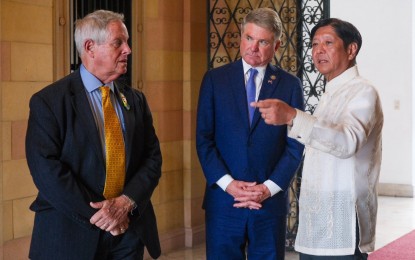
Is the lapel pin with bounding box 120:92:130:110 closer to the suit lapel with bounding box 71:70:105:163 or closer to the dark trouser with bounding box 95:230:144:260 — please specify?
the suit lapel with bounding box 71:70:105:163

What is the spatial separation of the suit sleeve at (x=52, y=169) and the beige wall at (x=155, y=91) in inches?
71.8

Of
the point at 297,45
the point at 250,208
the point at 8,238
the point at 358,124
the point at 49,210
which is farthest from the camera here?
the point at 297,45

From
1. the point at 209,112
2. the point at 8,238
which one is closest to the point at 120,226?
the point at 209,112

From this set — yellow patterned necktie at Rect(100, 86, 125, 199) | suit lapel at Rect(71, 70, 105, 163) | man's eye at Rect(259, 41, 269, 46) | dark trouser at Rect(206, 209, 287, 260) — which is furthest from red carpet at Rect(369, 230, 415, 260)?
suit lapel at Rect(71, 70, 105, 163)

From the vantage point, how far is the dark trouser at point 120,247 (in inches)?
121

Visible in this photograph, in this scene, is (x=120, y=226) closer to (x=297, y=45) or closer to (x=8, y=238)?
(x=8, y=238)

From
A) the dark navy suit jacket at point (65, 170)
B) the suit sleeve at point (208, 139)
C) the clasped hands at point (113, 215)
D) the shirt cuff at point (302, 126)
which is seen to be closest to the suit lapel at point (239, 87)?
the suit sleeve at point (208, 139)

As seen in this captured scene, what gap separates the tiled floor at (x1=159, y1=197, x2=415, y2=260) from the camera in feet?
20.2

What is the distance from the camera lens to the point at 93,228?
301cm

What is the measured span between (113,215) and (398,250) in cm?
440

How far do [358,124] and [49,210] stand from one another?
4.04 ft

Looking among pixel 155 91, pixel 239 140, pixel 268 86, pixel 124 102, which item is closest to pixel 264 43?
pixel 268 86

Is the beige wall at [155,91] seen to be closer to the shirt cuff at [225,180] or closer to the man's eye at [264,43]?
the shirt cuff at [225,180]

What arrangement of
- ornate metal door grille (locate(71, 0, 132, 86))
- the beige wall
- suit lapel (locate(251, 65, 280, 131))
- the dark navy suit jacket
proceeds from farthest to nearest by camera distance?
ornate metal door grille (locate(71, 0, 132, 86))
the beige wall
suit lapel (locate(251, 65, 280, 131))
the dark navy suit jacket
